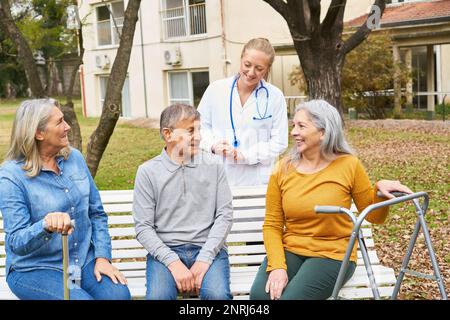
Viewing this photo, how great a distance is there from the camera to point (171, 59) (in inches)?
1065

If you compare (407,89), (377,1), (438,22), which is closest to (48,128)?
(377,1)

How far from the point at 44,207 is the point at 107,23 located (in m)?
27.9

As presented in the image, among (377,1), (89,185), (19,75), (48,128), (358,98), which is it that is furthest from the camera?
(19,75)

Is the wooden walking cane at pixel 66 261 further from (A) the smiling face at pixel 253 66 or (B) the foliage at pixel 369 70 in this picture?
(B) the foliage at pixel 369 70

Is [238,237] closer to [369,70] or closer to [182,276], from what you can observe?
[182,276]

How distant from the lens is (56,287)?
383 cm

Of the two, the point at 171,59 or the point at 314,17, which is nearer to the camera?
the point at 314,17

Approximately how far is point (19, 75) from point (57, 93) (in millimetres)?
3260

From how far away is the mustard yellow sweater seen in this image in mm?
3957

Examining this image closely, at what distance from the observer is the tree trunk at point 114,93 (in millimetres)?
8148

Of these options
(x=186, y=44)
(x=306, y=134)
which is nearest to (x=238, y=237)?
(x=306, y=134)

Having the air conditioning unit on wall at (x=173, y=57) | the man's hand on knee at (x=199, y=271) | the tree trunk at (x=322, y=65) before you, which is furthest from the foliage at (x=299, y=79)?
the man's hand on knee at (x=199, y=271)

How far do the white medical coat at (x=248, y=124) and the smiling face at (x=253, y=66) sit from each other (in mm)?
113

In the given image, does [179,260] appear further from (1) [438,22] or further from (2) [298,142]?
(1) [438,22]
